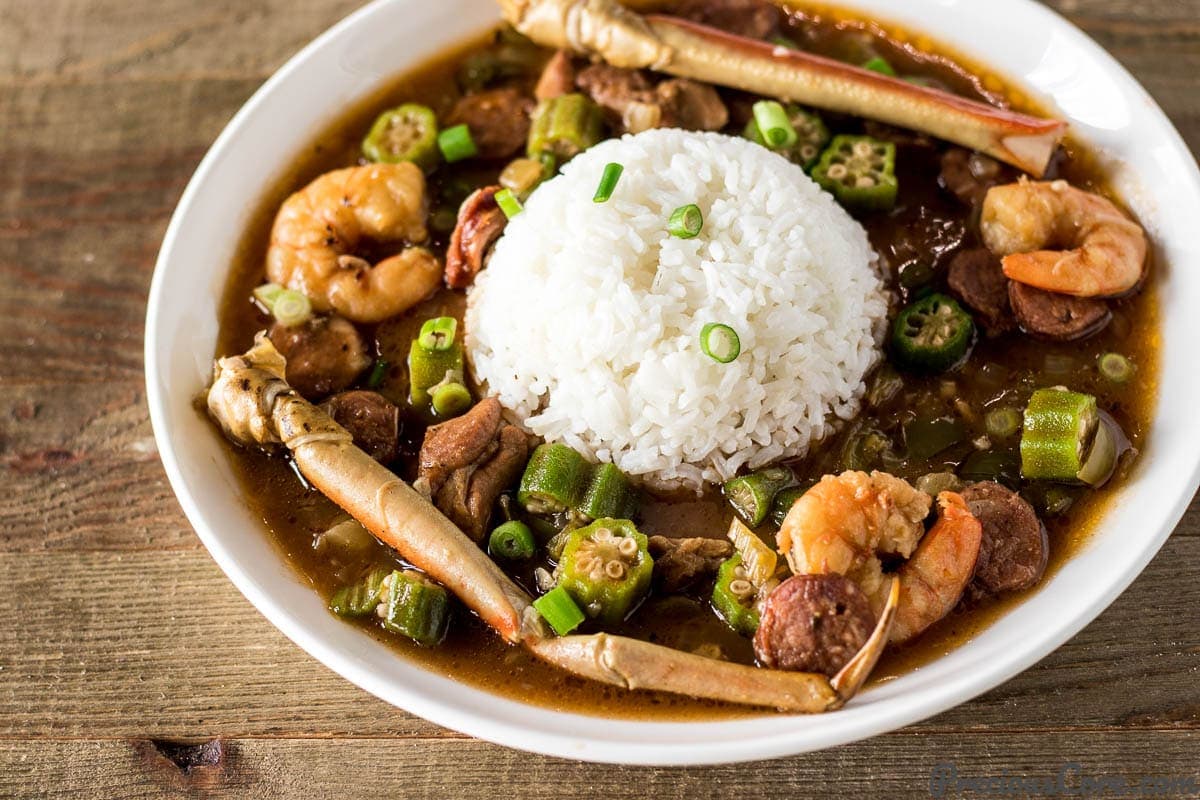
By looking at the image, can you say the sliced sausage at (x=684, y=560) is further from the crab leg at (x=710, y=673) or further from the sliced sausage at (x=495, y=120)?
the sliced sausage at (x=495, y=120)

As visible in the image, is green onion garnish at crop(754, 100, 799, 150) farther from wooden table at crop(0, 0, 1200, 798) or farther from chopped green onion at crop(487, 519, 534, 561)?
chopped green onion at crop(487, 519, 534, 561)

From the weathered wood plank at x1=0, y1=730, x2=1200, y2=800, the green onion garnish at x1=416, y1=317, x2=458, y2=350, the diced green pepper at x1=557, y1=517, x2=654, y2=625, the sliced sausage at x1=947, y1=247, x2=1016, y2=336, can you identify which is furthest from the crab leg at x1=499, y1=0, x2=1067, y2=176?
the weathered wood plank at x1=0, y1=730, x2=1200, y2=800

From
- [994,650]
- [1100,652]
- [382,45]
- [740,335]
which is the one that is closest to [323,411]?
[740,335]

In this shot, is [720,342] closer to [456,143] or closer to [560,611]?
[560,611]

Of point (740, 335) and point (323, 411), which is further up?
point (740, 335)

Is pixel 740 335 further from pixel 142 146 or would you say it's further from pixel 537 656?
pixel 142 146

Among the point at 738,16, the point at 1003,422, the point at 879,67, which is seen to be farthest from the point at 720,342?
the point at 738,16
